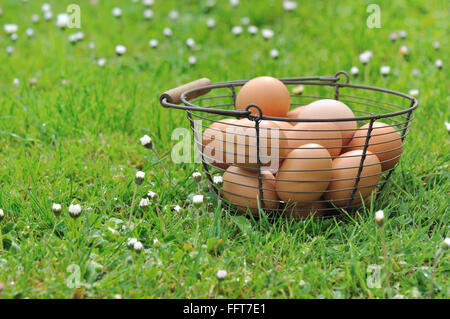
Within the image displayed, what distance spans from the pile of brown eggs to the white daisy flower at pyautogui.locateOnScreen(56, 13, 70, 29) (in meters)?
2.41

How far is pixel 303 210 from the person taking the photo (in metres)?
1.81

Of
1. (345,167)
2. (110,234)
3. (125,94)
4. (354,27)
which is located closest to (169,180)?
(110,234)

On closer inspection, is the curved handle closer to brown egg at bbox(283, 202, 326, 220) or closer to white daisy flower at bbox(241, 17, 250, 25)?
brown egg at bbox(283, 202, 326, 220)

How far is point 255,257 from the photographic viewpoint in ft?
5.55

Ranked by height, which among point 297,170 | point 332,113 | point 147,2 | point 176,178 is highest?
point 147,2

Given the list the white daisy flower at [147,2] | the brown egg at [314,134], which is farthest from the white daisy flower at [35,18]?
the brown egg at [314,134]

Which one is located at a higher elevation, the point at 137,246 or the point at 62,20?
the point at 62,20

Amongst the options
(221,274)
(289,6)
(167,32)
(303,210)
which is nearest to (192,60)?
(167,32)

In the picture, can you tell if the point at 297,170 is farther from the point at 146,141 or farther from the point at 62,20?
the point at 62,20

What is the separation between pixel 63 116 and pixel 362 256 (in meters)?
1.65

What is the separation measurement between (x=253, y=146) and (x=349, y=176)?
34 centimetres

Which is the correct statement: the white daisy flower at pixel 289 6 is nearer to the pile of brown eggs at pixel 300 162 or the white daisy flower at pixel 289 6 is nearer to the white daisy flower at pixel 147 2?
the white daisy flower at pixel 147 2

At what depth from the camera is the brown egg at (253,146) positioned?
1.77 m

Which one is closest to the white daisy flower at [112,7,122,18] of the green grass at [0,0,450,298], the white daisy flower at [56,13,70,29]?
the green grass at [0,0,450,298]
